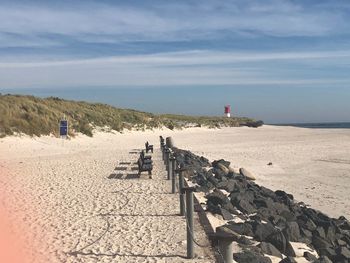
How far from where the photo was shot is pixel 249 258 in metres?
6.94

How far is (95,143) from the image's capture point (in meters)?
33.8

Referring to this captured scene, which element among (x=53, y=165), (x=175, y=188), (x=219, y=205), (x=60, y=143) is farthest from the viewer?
(x=60, y=143)

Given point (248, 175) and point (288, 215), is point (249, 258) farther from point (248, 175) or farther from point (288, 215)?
point (248, 175)

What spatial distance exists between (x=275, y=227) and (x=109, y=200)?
4.28 meters

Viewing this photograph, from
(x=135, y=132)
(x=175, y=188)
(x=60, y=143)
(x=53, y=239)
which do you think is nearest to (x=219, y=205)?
(x=175, y=188)

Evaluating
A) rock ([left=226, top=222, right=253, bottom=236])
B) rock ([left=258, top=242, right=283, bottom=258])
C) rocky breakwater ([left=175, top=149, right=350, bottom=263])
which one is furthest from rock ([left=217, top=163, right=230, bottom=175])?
rock ([left=258, top=242, right=283, bottom=258])

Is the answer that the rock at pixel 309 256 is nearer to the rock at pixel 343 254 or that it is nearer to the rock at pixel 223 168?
the rock at pixel 343 254

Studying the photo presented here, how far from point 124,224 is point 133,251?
5.71ft

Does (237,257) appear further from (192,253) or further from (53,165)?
(53,165)

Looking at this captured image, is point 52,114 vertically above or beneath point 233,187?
above

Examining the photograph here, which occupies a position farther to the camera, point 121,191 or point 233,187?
point 233,187

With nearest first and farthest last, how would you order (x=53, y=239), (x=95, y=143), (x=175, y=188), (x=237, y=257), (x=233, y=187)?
(x=237, y=257), (x=53, y=239), (x=175, y=188), (x=233, y=187), (x=95, y=143)

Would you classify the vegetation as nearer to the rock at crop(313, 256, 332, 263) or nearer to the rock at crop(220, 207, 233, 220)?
the rock at crop(220, 207, 233, 220)

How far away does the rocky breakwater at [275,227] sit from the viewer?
25.7 feet
